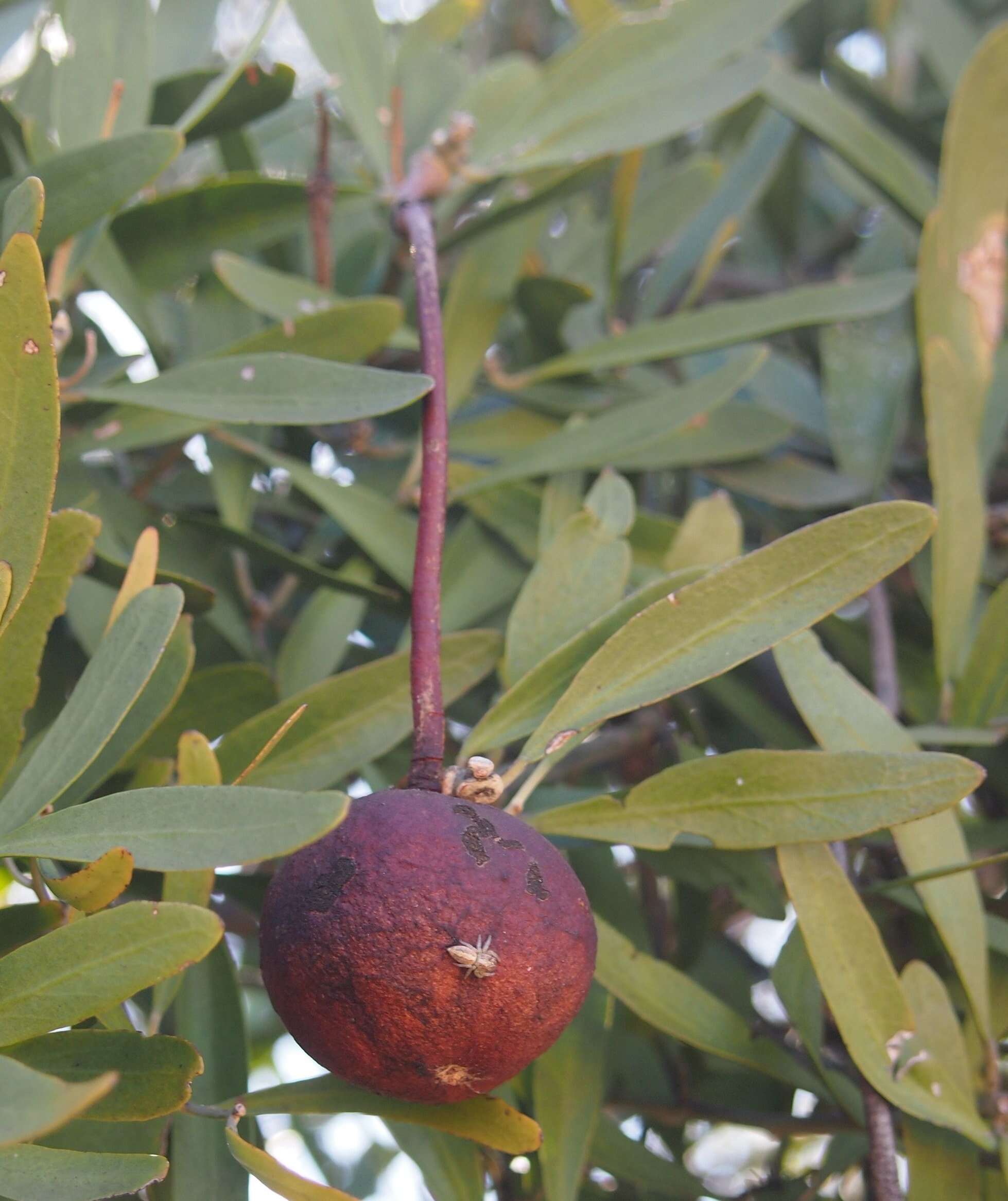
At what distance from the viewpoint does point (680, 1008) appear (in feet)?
2.02

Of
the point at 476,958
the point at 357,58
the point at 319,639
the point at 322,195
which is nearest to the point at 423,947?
the point at 476,958

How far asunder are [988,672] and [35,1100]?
0.61 metres

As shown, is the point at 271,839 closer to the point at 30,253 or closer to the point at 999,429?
the point at 30,253

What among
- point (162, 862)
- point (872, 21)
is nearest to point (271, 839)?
point (162, 862)

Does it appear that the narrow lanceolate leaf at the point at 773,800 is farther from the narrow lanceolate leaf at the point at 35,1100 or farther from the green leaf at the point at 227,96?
the green leaf at the point at 227,96

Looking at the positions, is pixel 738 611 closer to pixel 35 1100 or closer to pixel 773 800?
pixel 773 800

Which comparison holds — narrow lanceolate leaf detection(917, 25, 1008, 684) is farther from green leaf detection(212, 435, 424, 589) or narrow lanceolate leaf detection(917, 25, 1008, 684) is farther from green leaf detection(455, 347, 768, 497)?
green leaf detection(212, 435, 424, 589)

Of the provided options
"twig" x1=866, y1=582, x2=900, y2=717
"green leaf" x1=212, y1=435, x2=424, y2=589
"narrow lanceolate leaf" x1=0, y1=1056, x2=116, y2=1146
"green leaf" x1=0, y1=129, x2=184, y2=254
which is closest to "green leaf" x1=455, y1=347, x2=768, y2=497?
"green leaf" x1=212, y1=435, x2=424, y2=589

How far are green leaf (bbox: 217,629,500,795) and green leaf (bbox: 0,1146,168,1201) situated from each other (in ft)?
0.66

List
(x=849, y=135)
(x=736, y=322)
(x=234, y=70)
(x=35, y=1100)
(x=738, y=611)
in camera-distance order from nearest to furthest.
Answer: (x=35, y=1100) < (x=738, y=611) < (x=234, y=70) < (x=736, y=322) < (x=849, y=135)

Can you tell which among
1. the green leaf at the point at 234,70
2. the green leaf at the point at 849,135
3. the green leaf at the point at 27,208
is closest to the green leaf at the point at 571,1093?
the green leaf at the point at 27,208

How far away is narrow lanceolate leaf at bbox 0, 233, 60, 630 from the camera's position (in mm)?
439

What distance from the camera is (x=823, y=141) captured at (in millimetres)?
941

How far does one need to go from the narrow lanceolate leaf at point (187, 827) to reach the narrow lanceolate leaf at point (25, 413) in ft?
0.29
